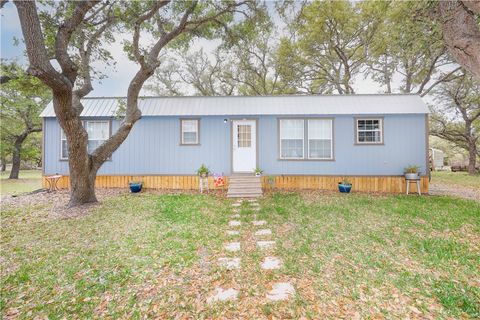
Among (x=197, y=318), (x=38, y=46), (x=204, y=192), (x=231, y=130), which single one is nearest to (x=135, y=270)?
(x=197, y=318)

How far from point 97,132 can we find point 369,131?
11647 mm

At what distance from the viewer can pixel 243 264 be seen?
3418 mm

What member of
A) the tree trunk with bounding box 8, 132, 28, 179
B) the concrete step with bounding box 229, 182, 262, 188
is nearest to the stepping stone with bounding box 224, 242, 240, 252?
the concrete step with bounding box 229, 182, 262, 188

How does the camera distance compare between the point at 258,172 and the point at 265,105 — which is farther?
the point at 265,105

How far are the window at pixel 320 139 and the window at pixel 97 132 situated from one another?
8.82 meters

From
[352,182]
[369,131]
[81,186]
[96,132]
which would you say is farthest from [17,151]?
[369,131]

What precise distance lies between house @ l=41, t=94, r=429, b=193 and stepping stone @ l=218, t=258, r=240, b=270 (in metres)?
5.74

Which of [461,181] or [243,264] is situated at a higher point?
[461,181]

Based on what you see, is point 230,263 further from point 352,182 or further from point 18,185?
point 18,185

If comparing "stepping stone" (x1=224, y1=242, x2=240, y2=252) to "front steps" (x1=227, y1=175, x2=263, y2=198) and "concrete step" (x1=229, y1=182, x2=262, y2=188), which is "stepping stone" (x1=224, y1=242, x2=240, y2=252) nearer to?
"front steps" (x1=227, y1=175, x2=263, y2=198)

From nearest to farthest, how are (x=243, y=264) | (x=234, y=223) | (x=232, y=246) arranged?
(x=243, y=264) < (x=232, y=246) < (x=234, y=223)

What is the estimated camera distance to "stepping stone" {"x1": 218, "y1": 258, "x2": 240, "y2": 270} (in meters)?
3.33

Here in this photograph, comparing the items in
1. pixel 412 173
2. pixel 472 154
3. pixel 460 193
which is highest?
pixel 472 154

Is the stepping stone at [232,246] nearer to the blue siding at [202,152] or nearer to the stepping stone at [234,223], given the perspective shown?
the stepping stone at [234,223]
